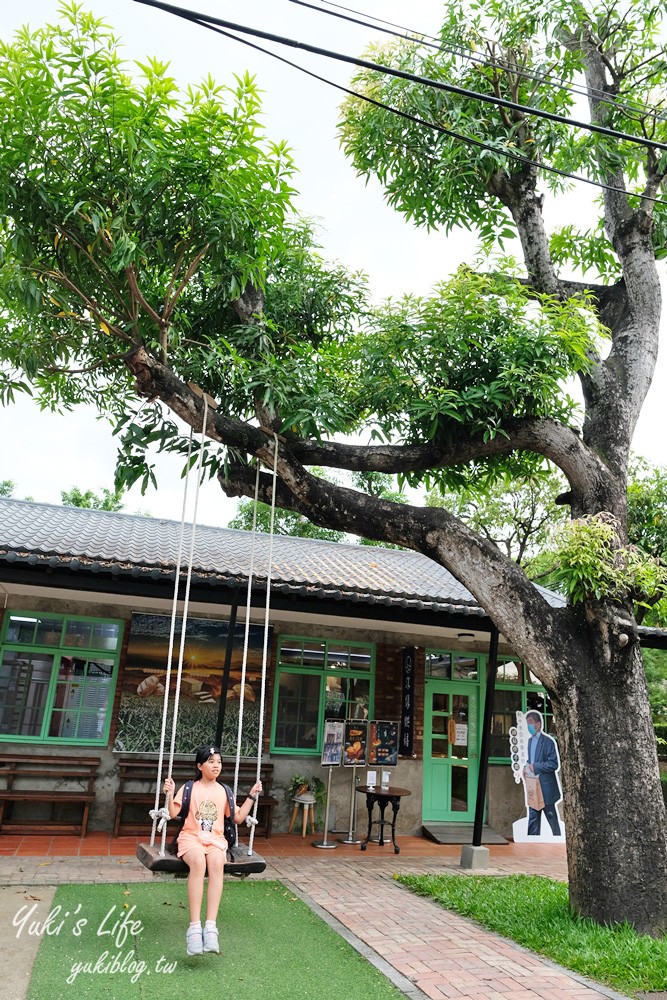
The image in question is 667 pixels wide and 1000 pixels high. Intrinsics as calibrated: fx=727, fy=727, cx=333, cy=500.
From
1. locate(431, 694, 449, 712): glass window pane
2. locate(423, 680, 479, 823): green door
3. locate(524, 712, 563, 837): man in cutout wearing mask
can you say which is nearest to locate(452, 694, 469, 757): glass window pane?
locate(423, 680, 479, 823): green door

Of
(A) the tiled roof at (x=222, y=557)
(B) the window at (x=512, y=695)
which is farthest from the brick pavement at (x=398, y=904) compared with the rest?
(A) the tiled roof at (x=222, y=557)

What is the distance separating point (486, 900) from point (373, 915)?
1.15 meters

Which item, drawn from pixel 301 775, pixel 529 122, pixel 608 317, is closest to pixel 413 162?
pixel 529 122

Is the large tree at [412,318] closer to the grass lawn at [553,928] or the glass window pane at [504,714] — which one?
the grass lawn at [553,928]

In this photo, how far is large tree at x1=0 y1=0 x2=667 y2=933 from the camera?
217 inches

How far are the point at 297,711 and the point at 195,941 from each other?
5797 millimetres

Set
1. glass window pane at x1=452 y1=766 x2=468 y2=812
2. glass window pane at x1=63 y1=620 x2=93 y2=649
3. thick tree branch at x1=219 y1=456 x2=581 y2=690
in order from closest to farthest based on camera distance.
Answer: thick tree branch at x1=219 y1=456 x2=581 y2=690
glass window pane at x1=63 y1=620 x2=93 y2=649
glass window pane at x1=452 y1=766 x2=468 y2=812

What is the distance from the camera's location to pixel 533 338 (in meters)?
6.09

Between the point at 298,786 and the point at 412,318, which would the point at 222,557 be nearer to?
the point at 298,786

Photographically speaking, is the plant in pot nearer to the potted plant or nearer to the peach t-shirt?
the potted plant

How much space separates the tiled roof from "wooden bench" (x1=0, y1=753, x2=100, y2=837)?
258 cm

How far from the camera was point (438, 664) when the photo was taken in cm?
1100

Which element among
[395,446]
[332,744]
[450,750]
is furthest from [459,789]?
[395,446]

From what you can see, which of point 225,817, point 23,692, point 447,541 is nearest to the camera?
point 225,817
